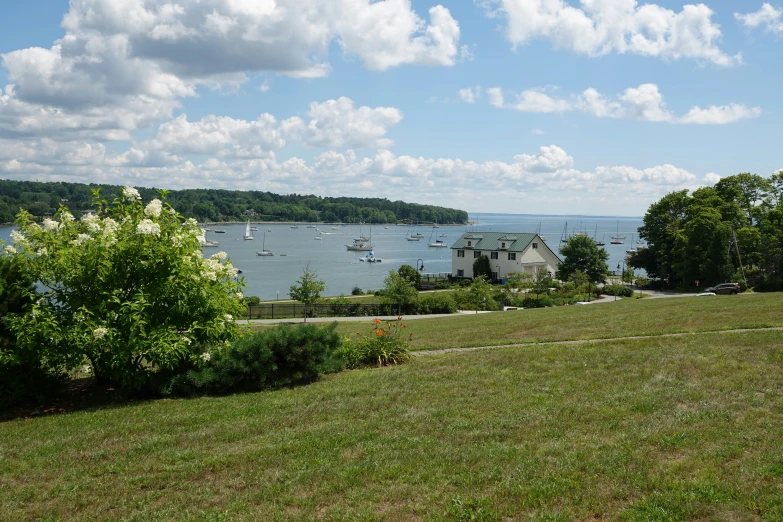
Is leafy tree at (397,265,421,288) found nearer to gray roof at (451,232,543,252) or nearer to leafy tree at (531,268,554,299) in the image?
gray roof at (451,232,543,252)

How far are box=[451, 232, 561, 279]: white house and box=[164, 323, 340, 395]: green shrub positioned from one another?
58401 millimetres

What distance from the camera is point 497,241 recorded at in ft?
238

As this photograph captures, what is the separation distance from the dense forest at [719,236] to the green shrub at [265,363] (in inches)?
1826

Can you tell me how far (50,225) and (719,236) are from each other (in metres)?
55.6

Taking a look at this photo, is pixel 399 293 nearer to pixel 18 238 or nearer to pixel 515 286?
pixel 515 286

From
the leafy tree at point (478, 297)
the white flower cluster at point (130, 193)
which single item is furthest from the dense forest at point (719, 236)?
the white flower cluster at point (130, 193)

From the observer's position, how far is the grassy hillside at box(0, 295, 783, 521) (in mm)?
5613

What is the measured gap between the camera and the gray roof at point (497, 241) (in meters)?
70.1

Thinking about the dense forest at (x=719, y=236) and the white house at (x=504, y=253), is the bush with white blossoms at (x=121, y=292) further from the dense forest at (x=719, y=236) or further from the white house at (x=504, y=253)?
the white house at (x=504, y=253)

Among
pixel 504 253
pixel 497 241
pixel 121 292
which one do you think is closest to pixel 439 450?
pixel 121 292

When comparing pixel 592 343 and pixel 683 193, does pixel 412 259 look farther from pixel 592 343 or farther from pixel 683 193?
pixel 592 343

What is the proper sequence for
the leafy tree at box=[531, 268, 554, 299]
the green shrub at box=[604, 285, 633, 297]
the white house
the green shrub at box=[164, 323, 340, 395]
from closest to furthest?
the green shrub at box=[164, 323, 340, 395] < the leafy tree at box=[531, 268, 554, 299] < the green shrub at box=[604, 285, 633, 297] < the white house

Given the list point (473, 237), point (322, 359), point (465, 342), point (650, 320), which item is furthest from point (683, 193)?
point (322, 359)

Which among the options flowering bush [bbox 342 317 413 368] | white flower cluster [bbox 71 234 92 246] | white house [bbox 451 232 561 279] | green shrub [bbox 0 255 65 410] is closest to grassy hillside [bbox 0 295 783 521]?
green shrub [bbox 0 255 65 410]
